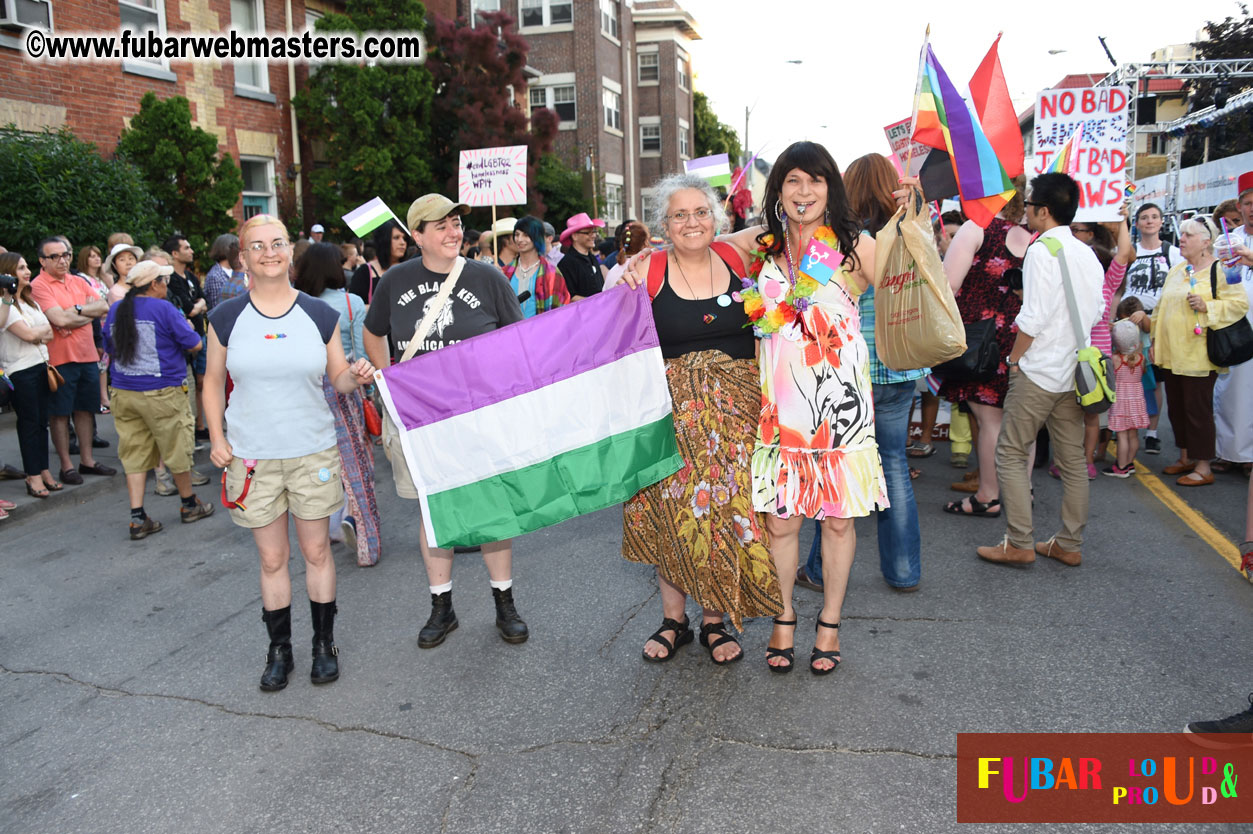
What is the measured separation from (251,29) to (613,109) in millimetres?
19623

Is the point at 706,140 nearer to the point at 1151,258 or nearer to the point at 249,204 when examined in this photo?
the point at 249,204

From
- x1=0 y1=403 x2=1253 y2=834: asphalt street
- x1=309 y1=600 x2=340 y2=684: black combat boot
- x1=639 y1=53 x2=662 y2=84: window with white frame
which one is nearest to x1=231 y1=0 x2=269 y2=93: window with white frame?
x1=0 y1=403 x2=1253 y2=834: asphalt street

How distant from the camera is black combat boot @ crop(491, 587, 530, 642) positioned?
14.1 feet

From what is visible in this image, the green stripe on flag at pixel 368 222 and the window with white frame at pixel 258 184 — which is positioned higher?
the window with white frame at pixel 258 184

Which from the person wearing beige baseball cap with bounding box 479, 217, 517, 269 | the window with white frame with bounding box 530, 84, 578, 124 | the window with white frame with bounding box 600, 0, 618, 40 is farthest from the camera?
the window with white frame with bounding box 600, 0, 618, 40

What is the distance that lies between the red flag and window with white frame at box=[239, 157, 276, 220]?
1492cm

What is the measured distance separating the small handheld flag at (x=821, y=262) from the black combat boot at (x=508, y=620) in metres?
2.08

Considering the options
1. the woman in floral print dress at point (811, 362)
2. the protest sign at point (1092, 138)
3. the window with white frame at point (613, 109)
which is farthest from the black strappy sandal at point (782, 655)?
the window with white frame at point (613, 109)

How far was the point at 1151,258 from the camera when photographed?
8.24 meters

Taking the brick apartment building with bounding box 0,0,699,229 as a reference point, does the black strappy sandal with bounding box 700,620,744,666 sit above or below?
below

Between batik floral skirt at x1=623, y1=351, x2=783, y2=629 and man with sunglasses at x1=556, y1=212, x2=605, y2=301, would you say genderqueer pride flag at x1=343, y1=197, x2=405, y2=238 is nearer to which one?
batik floral skirt at x1=623, y1=351, x2=783, y2=629

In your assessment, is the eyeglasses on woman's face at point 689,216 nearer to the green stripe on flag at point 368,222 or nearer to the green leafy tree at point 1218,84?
the green stripe on flag at point 368,222

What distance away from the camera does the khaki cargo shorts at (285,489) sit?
3.81 m

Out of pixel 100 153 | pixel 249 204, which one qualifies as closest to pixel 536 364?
pixel 100 153
